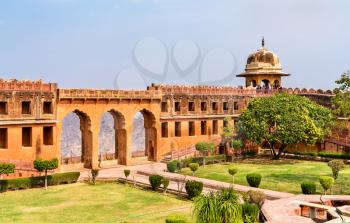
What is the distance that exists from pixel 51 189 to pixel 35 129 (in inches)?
260

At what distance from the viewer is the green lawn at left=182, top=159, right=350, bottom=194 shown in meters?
31.2

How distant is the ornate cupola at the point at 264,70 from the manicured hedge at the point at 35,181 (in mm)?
29430

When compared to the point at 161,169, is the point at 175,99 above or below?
above

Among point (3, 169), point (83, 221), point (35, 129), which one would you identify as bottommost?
point (83, 221)

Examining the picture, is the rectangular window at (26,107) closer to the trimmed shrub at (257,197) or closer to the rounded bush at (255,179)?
the rounded bush at (255,179)

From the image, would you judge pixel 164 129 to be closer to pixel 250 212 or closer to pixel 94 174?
pixel 94 174

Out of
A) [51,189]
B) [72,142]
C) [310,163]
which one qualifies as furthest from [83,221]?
[72,142]

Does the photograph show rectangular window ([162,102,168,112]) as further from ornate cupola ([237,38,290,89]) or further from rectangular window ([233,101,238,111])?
ornate cupola ([237,38,290,89])

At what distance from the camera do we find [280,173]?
36781 millimetres

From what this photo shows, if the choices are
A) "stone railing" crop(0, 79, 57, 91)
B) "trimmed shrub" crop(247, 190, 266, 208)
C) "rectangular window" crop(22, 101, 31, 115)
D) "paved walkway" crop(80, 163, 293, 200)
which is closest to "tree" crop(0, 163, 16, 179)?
"paved walkway" crop(80, 163, 293, 200)

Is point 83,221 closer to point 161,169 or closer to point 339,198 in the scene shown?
point 339,198

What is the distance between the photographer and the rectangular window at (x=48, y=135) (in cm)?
3831

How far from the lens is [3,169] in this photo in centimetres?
3134

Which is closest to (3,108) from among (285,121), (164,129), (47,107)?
(47,107)
